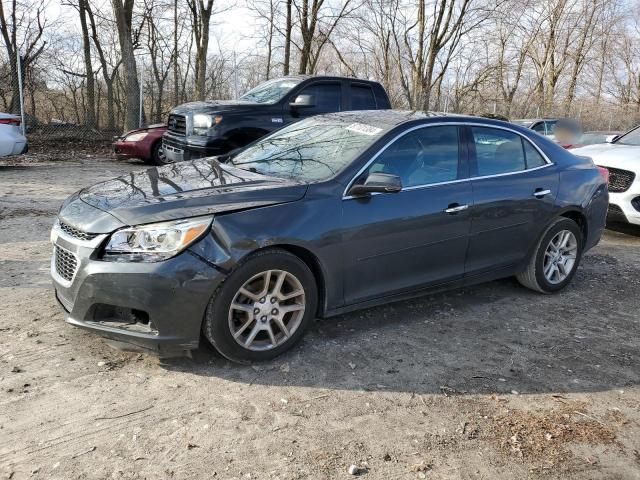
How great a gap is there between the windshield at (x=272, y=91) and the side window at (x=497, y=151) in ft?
16.9

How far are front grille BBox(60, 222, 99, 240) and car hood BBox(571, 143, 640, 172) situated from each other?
22.5 feet

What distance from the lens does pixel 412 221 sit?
392 centimetres

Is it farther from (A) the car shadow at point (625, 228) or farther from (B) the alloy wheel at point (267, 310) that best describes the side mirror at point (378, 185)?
(A) the car shadow at point (625, 228)

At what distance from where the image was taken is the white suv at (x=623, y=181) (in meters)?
7.29

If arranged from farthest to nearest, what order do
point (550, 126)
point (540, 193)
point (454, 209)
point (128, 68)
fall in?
point (128, 68) → point (550, 126) → point (540, 193) → point (454, 209)

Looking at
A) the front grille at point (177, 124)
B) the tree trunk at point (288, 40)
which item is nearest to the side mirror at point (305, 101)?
the front grille at point (177, 124)

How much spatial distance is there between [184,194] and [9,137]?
875 centimetres

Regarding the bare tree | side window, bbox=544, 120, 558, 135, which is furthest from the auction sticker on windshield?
the bare tree

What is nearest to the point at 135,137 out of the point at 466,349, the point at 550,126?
the point at 466,349

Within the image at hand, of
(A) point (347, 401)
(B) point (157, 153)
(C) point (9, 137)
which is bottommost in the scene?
(A) point (347, 401)

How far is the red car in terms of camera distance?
40.0 ft

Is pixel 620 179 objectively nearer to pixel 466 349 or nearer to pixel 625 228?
pixel 625 228

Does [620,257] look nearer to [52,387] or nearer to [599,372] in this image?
[599,372]

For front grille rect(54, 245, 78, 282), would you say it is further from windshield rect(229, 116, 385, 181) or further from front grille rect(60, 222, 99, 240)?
windshield rect(229, 116, 385, 181)
